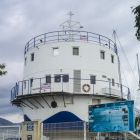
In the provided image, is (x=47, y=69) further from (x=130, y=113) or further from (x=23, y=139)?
(x=130, y=113)

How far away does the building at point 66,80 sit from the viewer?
3650 centimetres

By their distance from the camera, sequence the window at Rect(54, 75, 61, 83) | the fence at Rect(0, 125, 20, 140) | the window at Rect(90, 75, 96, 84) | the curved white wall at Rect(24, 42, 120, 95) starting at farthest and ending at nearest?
the curved white wall at Rect(24, 42, 120, 95) < the window at Rect(90, 75, 96, 84) < the window at Rect(54, 75, 61, 83) < the fence at Rect(0, 125, 20, 140)

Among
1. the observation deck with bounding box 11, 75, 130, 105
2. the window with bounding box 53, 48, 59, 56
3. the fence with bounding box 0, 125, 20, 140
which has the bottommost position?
the fence with bounding box 0, 125, 20, 140

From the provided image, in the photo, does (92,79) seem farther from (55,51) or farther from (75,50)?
(55,51)

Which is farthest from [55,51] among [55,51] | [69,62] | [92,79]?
[92,79]

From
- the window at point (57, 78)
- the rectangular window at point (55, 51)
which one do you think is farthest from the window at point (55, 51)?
the window at point (57, 78)

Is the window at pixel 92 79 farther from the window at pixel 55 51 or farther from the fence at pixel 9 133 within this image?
the fence at pixel 9 133

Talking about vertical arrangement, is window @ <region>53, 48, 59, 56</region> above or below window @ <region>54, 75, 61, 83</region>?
above

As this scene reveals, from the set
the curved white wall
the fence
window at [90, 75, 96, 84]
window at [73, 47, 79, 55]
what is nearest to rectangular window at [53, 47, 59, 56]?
the curved white wall

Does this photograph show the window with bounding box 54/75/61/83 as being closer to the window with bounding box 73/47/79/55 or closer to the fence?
the window with bounding box 73/47/79/55

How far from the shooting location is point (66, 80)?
121ft

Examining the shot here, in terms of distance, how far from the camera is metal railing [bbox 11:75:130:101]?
36.3 m

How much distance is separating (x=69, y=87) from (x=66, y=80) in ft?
2.57

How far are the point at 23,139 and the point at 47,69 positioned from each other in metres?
9.50
